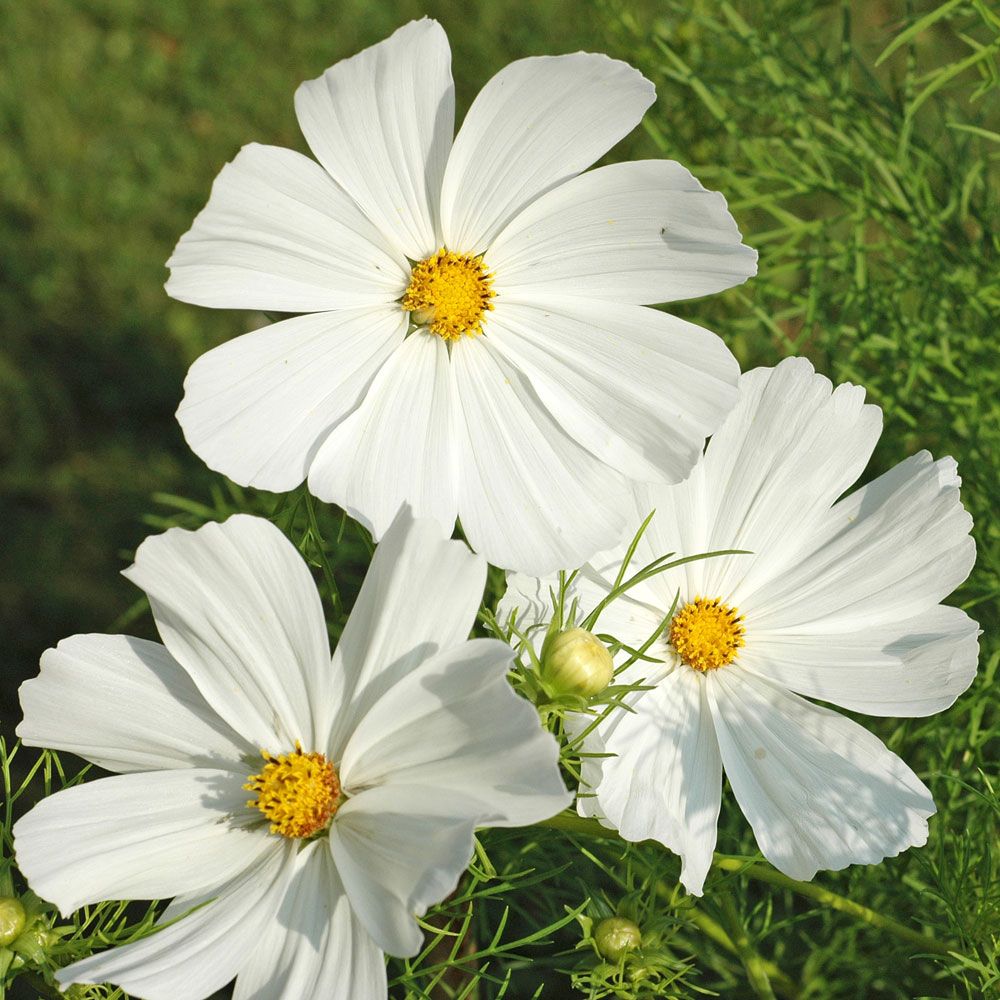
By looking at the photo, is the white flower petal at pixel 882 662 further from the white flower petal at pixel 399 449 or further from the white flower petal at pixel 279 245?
the white flower petal at pixel 279 245

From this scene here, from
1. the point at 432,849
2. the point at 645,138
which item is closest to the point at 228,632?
the point at 432,849

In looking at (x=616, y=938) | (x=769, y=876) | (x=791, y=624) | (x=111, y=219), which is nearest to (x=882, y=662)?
(x=791, y=624)

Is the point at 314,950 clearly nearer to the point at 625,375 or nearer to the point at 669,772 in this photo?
the point at 669,772

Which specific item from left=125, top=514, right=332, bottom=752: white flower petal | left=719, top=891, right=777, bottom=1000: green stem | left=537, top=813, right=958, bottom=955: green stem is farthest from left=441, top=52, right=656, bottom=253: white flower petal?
left=719, top=891, right=777, bottom=1000: green stem

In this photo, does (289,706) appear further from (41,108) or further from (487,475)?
(41,108)

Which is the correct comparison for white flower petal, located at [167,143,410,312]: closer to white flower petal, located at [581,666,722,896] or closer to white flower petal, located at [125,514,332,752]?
white flower petal, located at [125,514,332,752]

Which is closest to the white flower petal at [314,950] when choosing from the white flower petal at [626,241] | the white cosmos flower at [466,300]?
the white cosmos flower at [466,300]
